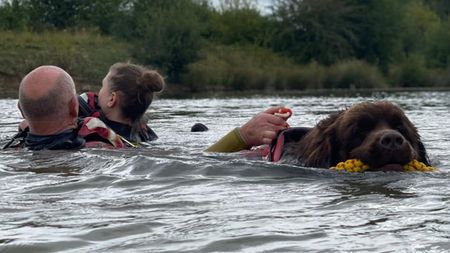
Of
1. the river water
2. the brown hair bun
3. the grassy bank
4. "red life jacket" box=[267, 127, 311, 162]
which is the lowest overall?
the grassy bank

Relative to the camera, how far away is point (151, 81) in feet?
27.7

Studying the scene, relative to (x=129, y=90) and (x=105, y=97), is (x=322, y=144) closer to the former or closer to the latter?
(x=129, y=90)

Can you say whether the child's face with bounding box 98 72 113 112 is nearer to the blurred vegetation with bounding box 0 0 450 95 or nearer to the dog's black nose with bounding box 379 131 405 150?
the dog's black nose with bounding box 379 131 405 150

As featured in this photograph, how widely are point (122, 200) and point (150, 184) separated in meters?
0.74

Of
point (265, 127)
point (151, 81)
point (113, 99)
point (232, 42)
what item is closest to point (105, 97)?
point (113, 99)

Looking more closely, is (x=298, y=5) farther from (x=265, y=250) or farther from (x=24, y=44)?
(x=265, y=250)

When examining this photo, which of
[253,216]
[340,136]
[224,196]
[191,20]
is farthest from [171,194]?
[191,20]

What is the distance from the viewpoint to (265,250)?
3.79m

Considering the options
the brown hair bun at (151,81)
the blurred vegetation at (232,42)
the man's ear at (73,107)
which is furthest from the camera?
the blurred vegetation at (232,42)

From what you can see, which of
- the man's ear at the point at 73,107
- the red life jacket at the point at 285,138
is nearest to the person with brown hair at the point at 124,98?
the man's ear at the point at 73,107

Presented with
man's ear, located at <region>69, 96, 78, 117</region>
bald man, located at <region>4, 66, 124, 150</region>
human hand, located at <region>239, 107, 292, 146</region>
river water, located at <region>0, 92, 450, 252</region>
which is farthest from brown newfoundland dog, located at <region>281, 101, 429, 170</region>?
man's ear, located at <region>69, 96, 78, 117</region>

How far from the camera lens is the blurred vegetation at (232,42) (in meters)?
45.3

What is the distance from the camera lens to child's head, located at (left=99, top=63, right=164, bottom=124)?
8461mm

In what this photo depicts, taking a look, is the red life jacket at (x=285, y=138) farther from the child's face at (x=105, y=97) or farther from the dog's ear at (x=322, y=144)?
the child's face at (x=105, y=97)
